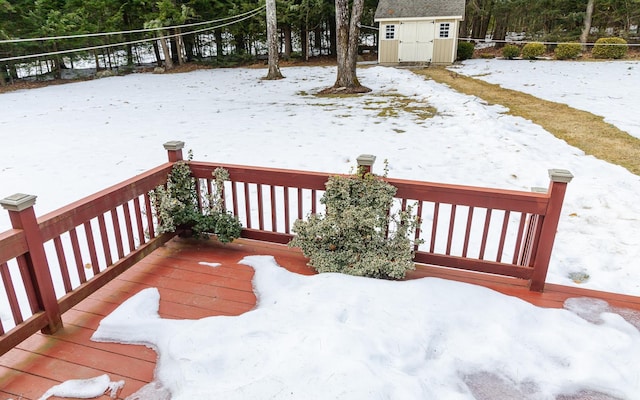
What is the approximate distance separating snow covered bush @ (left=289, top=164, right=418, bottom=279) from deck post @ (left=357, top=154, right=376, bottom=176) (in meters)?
0.03

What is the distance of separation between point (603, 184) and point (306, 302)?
4.22 meters

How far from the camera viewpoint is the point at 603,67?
15234 millimetres

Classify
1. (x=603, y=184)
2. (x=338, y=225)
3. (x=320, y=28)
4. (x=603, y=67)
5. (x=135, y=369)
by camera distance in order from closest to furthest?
(x=135, y=369) < (x=338, y=225) < (x=603, y=184) < (x=603, y=67) < (x=320, y=28)

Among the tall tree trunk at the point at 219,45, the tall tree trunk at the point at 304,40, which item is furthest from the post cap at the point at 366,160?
the tall tree trunk at the point at 219,45

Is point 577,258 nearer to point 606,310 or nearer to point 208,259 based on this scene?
point 606,310

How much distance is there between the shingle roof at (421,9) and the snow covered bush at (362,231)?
17355 mm

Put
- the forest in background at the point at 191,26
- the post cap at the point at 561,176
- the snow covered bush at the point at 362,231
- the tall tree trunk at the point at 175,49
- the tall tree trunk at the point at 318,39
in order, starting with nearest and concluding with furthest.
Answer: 1. the post cap at the point at 561,176
2. the snow covered bush at the point at 362,231
3. the forest in background at the point at 191,26
4. the tall tree trunk at the point at 175,49
5. the tall tree trunk at the point at 318,39

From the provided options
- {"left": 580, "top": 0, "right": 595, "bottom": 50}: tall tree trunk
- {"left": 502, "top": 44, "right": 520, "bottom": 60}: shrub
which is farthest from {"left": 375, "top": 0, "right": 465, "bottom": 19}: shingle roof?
{"left": 580, "top": 0, "right": 595, "bottom": 50}: tall tree trunk

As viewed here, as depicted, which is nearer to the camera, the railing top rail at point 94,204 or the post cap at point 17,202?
the post cap at point 17,202

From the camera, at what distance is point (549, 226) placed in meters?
2.57

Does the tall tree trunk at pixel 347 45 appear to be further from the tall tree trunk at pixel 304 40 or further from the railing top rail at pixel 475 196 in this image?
the tall tree trunk at pixel 304 40

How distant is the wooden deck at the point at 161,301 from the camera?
2.04 meters

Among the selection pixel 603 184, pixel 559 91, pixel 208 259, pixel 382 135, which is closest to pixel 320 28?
pixel 559 91

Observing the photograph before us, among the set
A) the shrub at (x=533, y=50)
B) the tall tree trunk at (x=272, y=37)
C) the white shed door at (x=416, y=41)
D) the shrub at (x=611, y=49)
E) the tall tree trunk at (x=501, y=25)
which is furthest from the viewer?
the tall tree trunk at (x=501, y=25)
